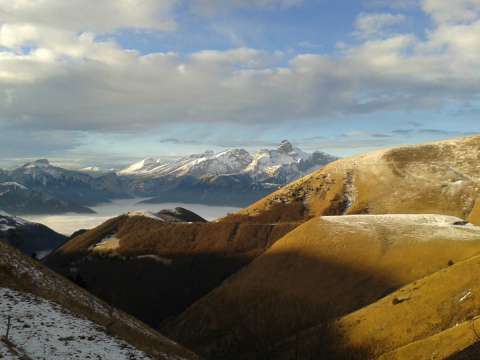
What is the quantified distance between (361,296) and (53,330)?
2876 inches

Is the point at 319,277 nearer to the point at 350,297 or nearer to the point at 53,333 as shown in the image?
the point at 350,297

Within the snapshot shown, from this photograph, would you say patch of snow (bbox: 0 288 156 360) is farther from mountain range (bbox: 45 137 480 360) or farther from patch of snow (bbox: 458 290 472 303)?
patch of snow (bbox: 458 290 472 303)

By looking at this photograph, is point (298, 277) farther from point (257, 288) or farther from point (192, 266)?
point (192, 266)

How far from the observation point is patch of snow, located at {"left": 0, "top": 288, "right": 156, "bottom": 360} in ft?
100

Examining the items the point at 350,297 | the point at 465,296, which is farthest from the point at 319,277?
the point at 465,296

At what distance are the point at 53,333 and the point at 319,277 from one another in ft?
270

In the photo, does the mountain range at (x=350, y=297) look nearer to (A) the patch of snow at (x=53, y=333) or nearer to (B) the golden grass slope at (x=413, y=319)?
(B) the golden grass slope at (x=413, y=319)

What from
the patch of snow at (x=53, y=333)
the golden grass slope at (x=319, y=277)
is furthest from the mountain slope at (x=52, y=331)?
the golden grass slope at (x=319, y=277)

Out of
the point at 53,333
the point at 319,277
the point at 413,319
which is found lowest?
the point at 319,277

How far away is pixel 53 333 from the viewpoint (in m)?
33.3

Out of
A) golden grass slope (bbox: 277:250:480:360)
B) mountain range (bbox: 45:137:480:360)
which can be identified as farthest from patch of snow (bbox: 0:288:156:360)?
golden grass slope (bbox: 277:250:480:360)

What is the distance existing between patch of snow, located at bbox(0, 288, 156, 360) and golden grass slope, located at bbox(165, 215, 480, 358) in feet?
183

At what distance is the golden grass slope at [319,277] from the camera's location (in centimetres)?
9525

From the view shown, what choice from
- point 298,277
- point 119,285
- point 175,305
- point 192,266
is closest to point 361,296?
point 298,277
